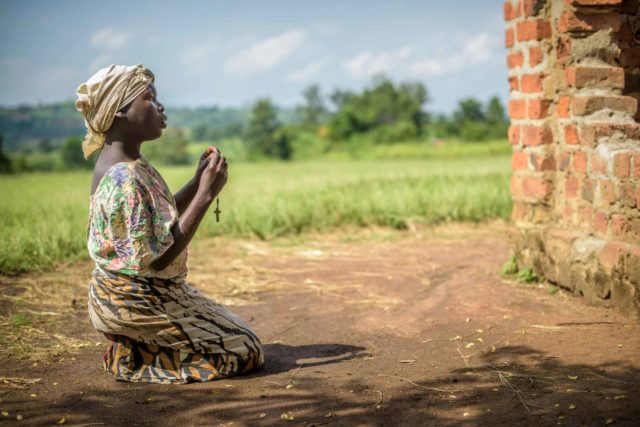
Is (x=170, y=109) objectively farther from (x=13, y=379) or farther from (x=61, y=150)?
(x=13, y=379)

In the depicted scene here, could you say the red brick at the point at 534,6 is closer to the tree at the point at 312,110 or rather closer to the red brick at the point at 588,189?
the red brick at the point at 588,189

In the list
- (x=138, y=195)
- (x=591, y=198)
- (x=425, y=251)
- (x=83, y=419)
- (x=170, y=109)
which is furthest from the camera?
(x=170, y=109)

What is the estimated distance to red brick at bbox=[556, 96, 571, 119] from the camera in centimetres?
502

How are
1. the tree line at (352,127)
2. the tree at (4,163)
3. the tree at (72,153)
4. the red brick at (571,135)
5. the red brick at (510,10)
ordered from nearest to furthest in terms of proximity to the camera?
1. the red brick at (571,135)
2. the red brick at (510,10)
3. the tree at (4,163)
4. the tree at (72,153)
5. the tree line at (352,127)

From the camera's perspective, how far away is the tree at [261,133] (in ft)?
55.9

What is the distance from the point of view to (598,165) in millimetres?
4773

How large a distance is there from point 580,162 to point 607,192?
1.18ft

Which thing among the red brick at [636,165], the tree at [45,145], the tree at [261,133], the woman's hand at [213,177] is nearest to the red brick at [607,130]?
the red brick at [636,165]

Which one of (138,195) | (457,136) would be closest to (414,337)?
(138,195)

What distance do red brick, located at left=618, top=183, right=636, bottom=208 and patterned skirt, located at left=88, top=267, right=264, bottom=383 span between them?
8.00ft

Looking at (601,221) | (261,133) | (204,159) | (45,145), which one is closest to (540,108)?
(601,221)

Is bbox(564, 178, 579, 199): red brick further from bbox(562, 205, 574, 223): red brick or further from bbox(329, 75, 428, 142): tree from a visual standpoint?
bbox(329, 75, 428, 142): tree

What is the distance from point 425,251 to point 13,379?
160 inches

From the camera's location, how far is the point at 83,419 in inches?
126
